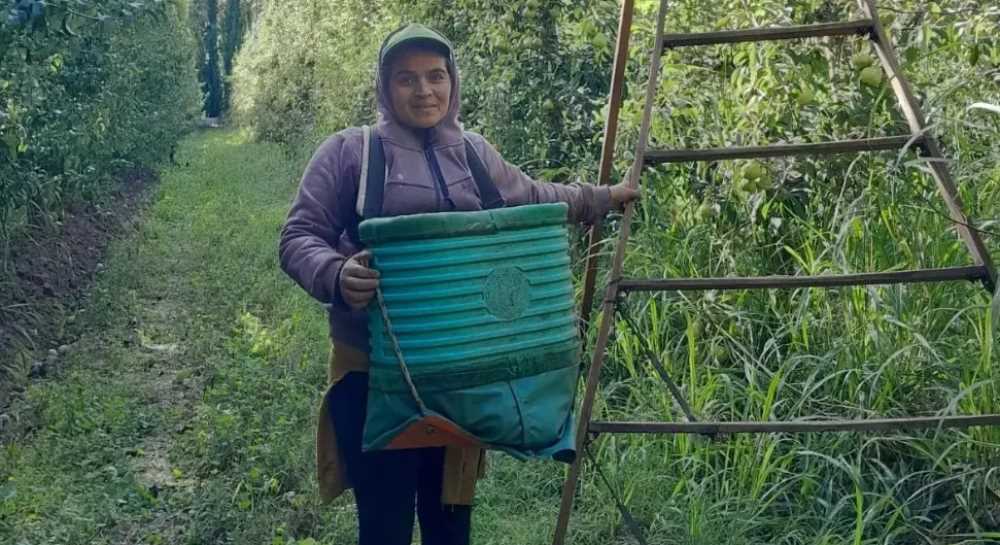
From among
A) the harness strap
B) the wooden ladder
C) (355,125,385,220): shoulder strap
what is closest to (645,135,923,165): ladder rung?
the wooden ladder

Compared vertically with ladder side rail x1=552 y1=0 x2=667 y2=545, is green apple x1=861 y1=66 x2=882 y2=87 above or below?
above

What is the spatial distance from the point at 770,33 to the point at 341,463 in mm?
1678

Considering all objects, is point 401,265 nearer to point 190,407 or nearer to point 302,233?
point 302,233

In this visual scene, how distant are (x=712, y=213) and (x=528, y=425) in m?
2.08

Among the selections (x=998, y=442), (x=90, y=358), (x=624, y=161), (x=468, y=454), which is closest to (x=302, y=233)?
(x=468, y=454)

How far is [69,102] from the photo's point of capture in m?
9.12

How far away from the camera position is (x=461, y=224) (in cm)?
251

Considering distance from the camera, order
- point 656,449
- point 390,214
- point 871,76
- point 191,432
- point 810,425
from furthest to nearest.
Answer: point 191,432
point 656,449
point 871,76
point 810,425
point 390,214

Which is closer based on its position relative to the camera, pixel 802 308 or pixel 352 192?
pixel 352 192

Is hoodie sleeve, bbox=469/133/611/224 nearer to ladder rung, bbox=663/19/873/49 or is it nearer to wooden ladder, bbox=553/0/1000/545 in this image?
wooden ladder, bbox=553/0/1000/545

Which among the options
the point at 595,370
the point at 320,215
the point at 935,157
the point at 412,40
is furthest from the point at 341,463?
the point at 935,157

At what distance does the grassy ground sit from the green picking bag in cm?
119

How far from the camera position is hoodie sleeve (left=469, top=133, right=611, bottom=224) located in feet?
9.62

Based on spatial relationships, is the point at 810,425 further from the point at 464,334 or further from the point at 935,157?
the point at 464,334
